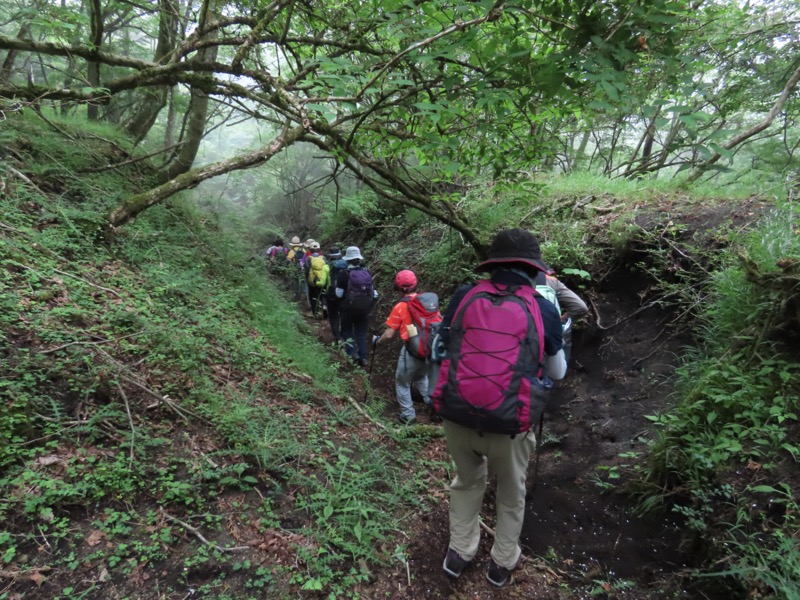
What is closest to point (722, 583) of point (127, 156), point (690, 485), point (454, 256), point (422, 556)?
point (690, 485)

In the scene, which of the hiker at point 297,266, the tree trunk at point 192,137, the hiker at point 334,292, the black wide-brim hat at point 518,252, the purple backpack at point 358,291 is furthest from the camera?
the hiker at point 297,266

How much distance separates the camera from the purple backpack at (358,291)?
23.6 feet

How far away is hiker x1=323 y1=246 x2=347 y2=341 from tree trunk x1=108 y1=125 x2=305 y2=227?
2.85 meters

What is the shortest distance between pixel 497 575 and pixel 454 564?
1.08ft

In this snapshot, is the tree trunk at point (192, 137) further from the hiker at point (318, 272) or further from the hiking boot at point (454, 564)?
the hiking boot at point (454, 564)

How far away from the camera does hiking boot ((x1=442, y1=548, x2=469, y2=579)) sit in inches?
117

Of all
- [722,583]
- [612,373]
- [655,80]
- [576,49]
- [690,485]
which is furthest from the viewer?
[612,373]

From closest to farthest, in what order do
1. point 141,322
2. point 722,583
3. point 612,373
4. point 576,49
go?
point 576,49
point 722,583
point 141,322
point 612,373

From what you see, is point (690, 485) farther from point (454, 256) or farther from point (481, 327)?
point (454, 256)

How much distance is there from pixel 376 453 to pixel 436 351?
1.76 m

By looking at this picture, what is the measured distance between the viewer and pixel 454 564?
2986mm

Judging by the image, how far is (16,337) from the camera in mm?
3135

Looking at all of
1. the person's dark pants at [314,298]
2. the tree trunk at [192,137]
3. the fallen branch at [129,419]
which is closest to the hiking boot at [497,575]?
the fallen branch at [129,419]

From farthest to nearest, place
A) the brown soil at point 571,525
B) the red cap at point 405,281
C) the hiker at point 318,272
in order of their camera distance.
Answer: the hiker at point 318,272 < the red cap at point 405,281 < the brown soil at point 571,525
